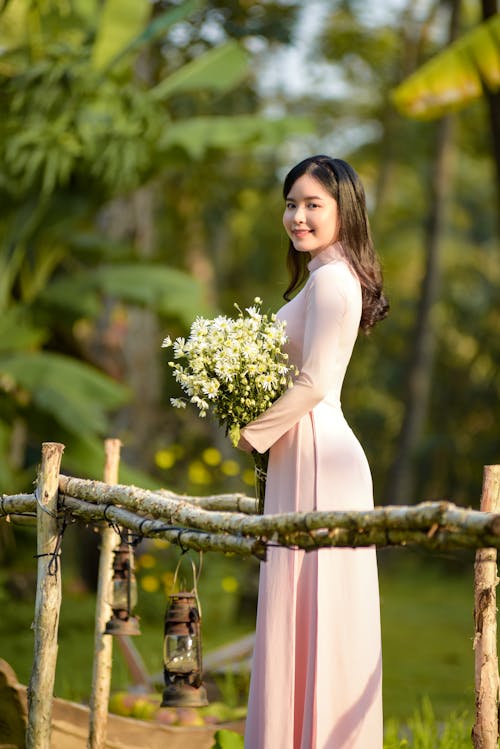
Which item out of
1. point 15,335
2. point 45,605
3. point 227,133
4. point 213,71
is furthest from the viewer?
point 213,71

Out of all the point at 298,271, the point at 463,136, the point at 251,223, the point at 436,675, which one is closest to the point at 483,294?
the point at 463,136

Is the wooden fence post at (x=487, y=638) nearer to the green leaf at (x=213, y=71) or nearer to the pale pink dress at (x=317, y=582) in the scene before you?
the pale pink dress at (x=317, y=582)

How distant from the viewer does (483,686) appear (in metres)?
3.50

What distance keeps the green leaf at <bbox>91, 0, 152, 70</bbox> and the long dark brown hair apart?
205 inches

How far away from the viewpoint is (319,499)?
330cm

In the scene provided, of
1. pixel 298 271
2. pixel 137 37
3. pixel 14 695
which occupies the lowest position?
pixel 14 695

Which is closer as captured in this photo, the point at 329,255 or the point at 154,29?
the point at 329,255

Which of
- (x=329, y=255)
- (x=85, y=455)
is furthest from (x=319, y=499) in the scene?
(x=85, y=455)

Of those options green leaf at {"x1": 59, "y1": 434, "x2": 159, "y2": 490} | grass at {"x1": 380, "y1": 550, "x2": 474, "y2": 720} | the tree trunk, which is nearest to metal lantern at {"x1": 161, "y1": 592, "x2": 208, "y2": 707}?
grass at {"x1": 380, "y1": 550, "x2": 474, "y2": 720}

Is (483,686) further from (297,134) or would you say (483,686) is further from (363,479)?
(297,134)

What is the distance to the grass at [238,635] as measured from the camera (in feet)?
23.9

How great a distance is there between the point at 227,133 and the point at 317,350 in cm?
596

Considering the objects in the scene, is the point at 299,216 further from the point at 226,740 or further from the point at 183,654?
the point at 226,740

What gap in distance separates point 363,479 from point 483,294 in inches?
550
